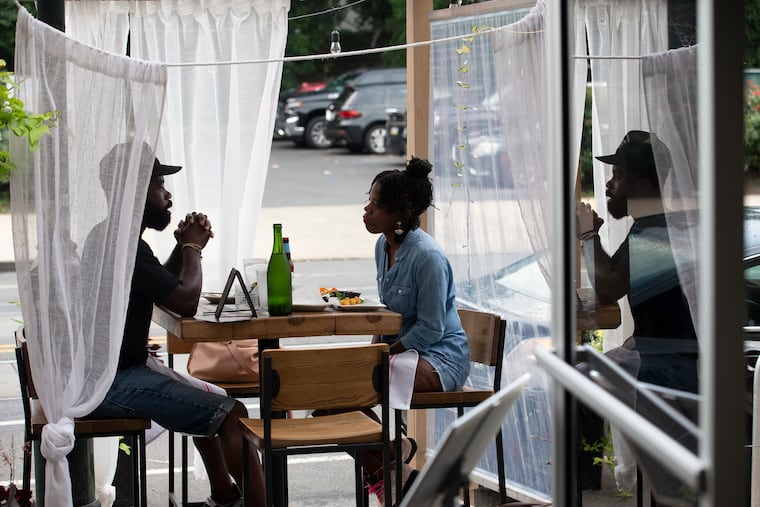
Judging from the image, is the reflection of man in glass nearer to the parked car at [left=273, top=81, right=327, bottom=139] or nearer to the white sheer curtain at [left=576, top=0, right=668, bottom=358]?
the white sheer curtain at [left=576, top=0, right=668, bottom=358]

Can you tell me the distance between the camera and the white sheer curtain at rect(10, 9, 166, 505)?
318cm

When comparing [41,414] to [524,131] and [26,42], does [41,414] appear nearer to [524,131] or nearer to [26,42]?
[26,42]

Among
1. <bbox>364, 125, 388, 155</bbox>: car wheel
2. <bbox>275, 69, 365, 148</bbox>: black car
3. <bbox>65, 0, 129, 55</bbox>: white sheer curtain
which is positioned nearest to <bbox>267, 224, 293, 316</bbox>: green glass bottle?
<bbox>65, 0, 129, 55</bbox>: white sheer curtain

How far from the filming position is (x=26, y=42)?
3.15 m

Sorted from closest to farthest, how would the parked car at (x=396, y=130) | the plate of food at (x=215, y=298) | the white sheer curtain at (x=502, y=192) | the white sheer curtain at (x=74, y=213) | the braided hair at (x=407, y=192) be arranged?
the white sheer curtain at (x=74, y=213) < the white sheer curtain at (x=502, y=192) < the plate of food at (x=215, y=298) < the braided hair at (x=407, y=192) < the parked car at (x=396, y=130)

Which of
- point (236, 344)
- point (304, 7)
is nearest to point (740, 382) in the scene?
point (236, 344)

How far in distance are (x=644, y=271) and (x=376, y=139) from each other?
15.6m

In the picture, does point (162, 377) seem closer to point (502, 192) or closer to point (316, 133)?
point (502, 192)

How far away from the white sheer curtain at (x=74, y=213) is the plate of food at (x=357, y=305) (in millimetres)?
817

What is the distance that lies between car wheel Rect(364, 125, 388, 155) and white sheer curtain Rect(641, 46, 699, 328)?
15474 mm

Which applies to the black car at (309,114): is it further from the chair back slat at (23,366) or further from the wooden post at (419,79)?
the chair back slat at (23,366)

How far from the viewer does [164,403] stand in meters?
3.58

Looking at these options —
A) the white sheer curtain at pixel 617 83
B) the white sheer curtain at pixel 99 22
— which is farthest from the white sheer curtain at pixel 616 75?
the white sheer curtain at pixel 99 22

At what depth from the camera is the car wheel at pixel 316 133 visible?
746 inches
